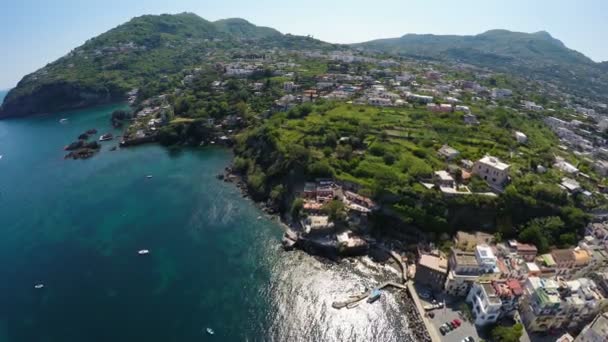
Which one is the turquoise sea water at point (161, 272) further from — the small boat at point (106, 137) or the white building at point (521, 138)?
the white building at point (521, 138)

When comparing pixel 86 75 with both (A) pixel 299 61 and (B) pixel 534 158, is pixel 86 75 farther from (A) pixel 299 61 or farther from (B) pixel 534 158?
(B) pixel 534 158

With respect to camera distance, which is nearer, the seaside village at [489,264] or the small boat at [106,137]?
the seaside village at [489,264]

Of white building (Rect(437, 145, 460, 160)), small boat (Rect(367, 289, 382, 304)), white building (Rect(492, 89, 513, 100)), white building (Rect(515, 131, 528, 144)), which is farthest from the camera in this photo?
white building (Rect(492, 89, 513, 100))

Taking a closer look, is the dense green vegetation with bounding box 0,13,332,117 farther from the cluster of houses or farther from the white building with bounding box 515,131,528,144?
the cluster of houses

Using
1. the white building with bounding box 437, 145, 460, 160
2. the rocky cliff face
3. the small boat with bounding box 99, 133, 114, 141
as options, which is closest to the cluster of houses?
the white building with bounding box 437, 145, 460, 160

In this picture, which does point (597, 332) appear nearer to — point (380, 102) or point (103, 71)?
point (380, 102)

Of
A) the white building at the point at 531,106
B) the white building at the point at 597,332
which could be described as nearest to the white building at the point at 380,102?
the white building at the point at 531,106
